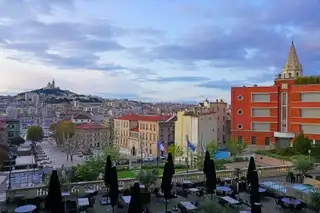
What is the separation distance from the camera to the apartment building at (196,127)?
56.6m

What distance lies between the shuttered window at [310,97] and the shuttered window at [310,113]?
1.33 metres

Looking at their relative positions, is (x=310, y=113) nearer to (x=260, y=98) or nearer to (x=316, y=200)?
(x=260, y=98)

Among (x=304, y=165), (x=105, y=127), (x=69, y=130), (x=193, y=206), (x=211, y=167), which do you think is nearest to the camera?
(x=193, y=206)

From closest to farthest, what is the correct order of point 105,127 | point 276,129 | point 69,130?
point 276,129, point 69,130, point 105,127

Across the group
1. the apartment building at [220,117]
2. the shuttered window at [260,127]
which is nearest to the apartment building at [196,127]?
the apartment building at [220,117]

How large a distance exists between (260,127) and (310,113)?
822 cm

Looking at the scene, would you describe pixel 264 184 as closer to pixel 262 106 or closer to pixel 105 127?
pixel 262 106

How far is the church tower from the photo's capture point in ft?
188

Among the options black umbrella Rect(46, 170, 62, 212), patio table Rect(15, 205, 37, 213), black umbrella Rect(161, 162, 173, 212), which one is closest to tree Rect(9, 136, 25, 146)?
Result: patio table Rect(15, 205, 37, 213)

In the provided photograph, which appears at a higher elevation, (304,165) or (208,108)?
(208,108)

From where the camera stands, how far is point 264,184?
1797 centimetres

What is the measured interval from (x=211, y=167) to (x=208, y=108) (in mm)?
51106

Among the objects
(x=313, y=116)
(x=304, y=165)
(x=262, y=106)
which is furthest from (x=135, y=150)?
(x=304, y=165)

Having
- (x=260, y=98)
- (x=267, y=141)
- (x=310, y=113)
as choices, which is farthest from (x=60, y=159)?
(x=310, y=113)
